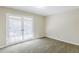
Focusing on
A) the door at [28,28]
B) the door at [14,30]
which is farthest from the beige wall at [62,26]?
the door at [14,30]

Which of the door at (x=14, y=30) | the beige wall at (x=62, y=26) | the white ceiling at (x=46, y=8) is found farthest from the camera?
the beige wall at (x=62, y=26)

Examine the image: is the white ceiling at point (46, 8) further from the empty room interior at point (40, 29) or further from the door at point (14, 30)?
the door at point (14, 30)

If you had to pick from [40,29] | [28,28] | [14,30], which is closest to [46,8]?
[40,29]

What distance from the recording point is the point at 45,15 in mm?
1876

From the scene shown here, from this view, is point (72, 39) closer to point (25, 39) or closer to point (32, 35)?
point (32, 35)

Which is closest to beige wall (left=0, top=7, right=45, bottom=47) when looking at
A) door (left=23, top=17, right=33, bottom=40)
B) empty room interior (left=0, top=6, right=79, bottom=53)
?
empty room interior (left=0, top=6, right=79, bottom=53)

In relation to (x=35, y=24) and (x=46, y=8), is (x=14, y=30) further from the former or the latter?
(x=46, y=8)

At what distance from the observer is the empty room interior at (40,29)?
177 centimetres

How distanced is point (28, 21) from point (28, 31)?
275 millimetres

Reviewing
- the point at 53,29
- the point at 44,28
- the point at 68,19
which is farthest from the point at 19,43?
the point at 68,19

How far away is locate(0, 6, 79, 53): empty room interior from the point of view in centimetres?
177

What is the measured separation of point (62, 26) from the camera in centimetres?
189

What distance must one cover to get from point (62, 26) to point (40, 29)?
0.60 metres
